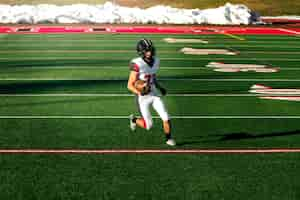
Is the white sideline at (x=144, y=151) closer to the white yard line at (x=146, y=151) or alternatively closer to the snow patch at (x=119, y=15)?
the white yard line at (x=146, y=151)

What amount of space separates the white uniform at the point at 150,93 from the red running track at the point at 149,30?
20337 mm

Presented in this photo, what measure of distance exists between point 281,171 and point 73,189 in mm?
2475

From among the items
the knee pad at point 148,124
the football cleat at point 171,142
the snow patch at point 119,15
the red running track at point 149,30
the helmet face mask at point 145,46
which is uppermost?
the helmet face mask at point 145,46

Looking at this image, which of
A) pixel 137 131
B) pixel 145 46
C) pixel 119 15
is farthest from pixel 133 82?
pixel 119 15

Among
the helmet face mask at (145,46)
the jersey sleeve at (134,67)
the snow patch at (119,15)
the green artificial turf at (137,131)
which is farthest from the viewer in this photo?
the snow patch at (119,15)

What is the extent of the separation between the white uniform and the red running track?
2034 centimetres

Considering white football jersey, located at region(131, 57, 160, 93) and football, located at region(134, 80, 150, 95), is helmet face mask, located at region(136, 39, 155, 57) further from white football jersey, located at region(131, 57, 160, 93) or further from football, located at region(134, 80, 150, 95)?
football, located at region(134, 80, 150, 95)

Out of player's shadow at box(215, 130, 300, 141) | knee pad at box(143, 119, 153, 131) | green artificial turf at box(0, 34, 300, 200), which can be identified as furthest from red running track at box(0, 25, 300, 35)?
knee pad at box(143, 119, 153, 131)

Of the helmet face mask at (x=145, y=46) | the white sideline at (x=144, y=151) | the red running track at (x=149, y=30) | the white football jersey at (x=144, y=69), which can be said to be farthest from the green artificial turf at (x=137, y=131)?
the red running track at (x=149, y=30)

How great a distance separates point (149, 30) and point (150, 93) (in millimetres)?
21691

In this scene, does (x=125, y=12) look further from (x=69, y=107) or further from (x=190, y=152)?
(x=190, y=152)

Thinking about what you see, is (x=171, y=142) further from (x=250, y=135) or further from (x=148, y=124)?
(x=250, y=135)

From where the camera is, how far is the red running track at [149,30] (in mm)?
30672

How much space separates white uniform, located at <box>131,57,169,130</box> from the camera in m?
9.91
